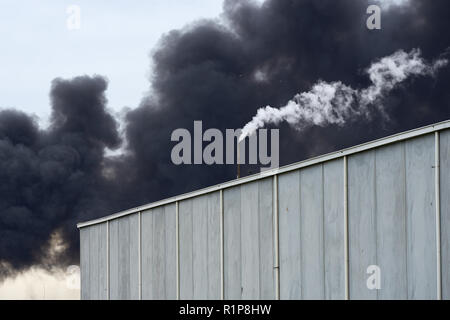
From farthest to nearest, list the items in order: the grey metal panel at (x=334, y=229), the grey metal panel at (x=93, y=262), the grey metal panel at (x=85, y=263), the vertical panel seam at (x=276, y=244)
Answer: the grey metal panel at (x=85, y=263) → the grey metal panel at (x=93, y=262) → the vertical panel seam at (x=276, y=244) → the grey metal panel at (x=334, y=229)

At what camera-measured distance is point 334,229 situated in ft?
49.8

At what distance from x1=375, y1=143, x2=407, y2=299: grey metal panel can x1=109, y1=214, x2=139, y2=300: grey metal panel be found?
1125 cm

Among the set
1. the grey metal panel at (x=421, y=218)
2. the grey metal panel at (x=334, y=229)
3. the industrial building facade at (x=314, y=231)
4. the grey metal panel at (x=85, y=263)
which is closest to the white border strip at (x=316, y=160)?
the industrial building facade at (x=314, y=231)

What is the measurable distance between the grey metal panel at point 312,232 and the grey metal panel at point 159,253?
620 centimetres

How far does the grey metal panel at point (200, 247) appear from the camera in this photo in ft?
63.0

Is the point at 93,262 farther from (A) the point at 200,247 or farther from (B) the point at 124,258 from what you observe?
(A) the point at 200,247

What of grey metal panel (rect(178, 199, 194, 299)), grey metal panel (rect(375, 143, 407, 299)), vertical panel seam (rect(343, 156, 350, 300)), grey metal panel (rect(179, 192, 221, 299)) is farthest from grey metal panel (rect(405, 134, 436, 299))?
grey metal panel (rect(178, 199, 194, 299))

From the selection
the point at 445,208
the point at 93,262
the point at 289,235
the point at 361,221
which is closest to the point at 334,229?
the point at 361,221

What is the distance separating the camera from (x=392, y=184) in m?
13.8

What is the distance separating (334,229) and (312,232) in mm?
765

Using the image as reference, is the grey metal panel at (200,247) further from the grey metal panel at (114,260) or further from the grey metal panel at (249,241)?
the grey metal panel at (114,260)
